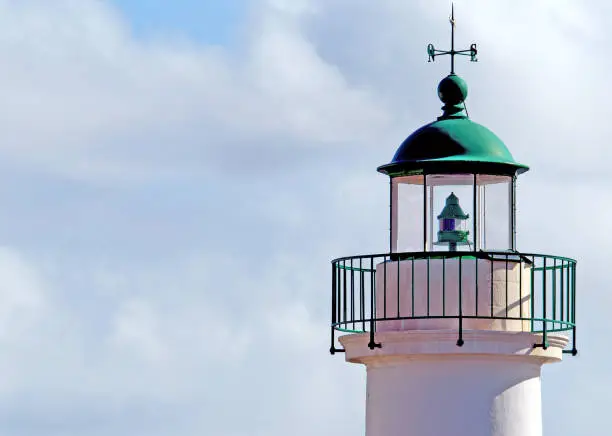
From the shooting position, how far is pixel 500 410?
30656mm

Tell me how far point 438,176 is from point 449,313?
1790 millimetres

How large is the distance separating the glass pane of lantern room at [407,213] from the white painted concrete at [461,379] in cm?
137

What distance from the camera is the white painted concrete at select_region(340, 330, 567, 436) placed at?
99.8 feet

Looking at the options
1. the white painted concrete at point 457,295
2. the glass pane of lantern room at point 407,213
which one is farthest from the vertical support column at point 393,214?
the white painted concrete at point 457,295

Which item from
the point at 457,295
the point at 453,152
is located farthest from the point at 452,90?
the point at 457,295

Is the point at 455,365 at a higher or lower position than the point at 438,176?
lower

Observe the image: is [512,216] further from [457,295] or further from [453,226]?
[457,295]

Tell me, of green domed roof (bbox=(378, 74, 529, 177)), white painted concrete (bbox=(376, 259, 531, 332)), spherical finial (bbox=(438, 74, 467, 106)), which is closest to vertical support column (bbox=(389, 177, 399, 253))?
green domed roof (bbox=(378, 74, 529, 177))

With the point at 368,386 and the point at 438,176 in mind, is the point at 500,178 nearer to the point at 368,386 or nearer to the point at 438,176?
the point at 438,176

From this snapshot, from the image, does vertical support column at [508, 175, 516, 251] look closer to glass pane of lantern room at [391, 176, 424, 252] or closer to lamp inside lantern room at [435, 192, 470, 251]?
lamp inside lantern room at [435, 192, 470, 251]

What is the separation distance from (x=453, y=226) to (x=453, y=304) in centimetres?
117

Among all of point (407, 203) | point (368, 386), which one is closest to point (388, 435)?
point (368, 386)

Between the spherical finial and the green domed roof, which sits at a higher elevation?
the spherical finial

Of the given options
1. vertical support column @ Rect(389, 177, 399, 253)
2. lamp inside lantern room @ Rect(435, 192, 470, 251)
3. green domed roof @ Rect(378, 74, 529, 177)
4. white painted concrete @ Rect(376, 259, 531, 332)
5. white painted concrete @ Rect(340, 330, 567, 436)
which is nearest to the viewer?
white painted concrete @ Rect(340, 330, 567, 436)
